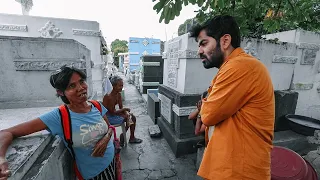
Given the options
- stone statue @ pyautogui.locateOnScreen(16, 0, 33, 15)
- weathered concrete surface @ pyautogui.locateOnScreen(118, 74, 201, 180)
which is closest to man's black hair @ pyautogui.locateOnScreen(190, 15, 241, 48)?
weathered concrete surface @ pyautogui.locateOnScreen(118, 74, 201, 180)

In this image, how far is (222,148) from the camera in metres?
1.33

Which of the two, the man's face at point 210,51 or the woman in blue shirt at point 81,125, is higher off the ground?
the man's face at point 210,51

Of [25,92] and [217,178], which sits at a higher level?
[25,92]

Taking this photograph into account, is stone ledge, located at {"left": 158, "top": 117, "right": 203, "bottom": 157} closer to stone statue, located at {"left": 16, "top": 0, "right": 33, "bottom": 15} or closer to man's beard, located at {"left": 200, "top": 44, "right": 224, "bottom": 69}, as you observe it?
man's beard, located at {"left": 200, "top": 44, "right": 224, "bottom": 69}

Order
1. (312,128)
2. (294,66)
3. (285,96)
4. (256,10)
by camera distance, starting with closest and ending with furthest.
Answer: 1. (256,10)
2. (312,128)
3. (285,96)
4. (294,66)

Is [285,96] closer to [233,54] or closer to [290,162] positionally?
[290,162]

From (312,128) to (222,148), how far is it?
384 centimetres

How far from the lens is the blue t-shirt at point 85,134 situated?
4.95ft

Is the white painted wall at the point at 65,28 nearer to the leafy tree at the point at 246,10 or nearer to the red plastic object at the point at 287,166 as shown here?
the leafy tree at the point at 246,10

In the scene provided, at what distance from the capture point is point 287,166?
1.98 meters

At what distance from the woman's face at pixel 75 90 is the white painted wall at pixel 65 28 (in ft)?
14.8

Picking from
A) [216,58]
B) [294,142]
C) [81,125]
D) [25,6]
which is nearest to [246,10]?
[216,58]

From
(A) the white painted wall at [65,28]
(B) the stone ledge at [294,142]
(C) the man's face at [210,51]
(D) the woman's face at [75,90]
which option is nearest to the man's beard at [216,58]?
(C) the man's face at [210,51]

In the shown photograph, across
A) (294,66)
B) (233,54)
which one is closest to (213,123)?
(233,54)
